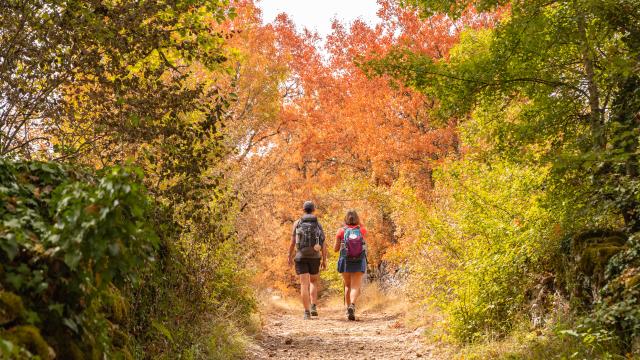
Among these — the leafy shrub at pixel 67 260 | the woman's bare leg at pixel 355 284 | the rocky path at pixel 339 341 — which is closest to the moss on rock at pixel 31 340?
the leafy shrub at pixel 67 260

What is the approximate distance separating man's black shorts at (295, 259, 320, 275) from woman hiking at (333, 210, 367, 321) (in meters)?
0.48

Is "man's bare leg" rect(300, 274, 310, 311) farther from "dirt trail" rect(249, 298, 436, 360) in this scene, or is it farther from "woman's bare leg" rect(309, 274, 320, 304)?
"dirt trail" rect(249, 298, 436, 360)

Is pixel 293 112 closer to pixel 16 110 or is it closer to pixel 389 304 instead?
pixel 389 304

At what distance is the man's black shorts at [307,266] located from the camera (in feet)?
38.9

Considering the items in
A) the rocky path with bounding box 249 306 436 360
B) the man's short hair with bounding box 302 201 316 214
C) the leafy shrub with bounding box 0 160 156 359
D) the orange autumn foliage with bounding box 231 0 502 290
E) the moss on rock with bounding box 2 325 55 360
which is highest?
the orange autumn foliage with bounding box 231 0 502 290

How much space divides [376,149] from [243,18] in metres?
5.59

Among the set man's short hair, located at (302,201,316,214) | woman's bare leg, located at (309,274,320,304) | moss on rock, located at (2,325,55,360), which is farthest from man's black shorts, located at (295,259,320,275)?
moss on rock, located at (2,325,55,360)

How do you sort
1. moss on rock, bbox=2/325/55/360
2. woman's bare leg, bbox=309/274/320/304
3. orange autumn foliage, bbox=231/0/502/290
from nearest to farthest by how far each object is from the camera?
moss on rock, bbox=2/325/55/360 → woman's bare leg, bbox=309/274/320/304 → orange autumn foliage, bbox=231/0/502/290

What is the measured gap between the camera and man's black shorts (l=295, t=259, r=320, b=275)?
1185 centimetres

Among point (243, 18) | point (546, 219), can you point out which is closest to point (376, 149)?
point (243, 18)

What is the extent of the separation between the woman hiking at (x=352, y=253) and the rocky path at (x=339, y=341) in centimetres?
71

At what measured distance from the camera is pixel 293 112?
79.3ft

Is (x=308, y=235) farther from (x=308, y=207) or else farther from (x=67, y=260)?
(x=67, y=260)

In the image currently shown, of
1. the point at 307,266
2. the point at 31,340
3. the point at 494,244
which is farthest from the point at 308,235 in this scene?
the point at 31,340
